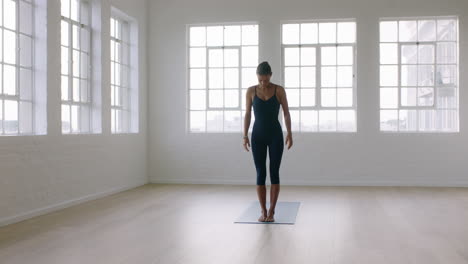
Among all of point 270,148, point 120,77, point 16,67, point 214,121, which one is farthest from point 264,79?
point 214,121

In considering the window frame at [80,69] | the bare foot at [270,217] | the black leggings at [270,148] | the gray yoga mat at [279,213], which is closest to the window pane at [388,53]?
the gray yoga mat at [279,213]

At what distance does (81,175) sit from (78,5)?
2.23 meters

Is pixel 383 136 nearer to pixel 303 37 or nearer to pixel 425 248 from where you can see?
pixel 303 37

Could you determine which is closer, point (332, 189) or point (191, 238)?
point (191, 238)

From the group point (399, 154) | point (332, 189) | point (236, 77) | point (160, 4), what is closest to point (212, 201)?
point (332, 189)

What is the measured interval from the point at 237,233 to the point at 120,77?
14.0ft

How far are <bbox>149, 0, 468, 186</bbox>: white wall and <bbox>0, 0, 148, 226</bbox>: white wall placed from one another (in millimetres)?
725

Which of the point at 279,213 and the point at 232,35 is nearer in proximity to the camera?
the point at 279,213

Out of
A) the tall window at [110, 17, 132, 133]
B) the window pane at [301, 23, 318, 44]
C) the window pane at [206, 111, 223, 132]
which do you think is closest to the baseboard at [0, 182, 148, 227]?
the tall window at [110, 17, 132, 133]

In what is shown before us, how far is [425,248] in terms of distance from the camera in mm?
3855

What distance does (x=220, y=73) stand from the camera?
28.5 ft

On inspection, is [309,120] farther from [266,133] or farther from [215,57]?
[266,133]

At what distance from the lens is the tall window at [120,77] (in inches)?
302

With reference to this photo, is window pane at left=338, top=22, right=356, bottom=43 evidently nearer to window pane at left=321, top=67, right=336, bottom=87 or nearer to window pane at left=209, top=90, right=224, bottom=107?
window pane at left=321, top=67, right=336, bottom=87
